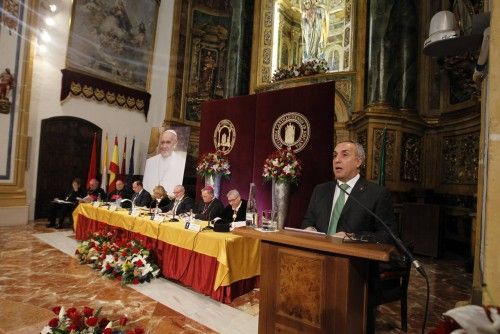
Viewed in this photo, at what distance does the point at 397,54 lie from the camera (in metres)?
6.70

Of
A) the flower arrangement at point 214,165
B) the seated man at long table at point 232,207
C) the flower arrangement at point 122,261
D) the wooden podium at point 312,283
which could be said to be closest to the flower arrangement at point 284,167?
the seated man at long table at point 232,207

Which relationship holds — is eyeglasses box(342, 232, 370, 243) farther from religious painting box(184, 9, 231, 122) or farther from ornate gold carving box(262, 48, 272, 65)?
religious painting box(184, 9, 231, 122)

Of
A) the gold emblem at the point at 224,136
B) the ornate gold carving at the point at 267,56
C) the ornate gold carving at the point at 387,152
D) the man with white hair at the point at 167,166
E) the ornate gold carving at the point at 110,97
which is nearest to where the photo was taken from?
the gold emblem at the point at 224,136

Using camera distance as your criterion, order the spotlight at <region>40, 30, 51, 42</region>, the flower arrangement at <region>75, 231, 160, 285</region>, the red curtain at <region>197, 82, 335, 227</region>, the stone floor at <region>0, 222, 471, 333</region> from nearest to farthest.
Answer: the stone floor at <region>0, 222, 471, 333</region> < the flower arrangement at <region>75, 231, 160, 285</region> < the red curtain at <region>197, 82, 335, 227</region> < the spotlight at <region>40, 30, 51, 42</region>

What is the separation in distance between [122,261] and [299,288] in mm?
3100

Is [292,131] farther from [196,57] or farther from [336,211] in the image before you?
[196,57]

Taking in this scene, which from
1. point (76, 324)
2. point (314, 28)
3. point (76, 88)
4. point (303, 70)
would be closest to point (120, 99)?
point (76, 88)

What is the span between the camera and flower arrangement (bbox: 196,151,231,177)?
6152 millimetres

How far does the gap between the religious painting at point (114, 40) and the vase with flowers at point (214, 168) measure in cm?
566

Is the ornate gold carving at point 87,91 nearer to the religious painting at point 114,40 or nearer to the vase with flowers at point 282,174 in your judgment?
the religious painting at point 114,40

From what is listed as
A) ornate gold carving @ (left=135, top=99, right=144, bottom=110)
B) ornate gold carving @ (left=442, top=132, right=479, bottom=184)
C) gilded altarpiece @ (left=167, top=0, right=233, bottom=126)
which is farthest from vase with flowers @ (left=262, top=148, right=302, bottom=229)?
ornate gold carving @ (left=135, top=99, right=144, bottom=110)

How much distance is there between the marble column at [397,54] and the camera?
663cm

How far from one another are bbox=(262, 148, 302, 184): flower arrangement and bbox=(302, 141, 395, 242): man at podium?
2187 millimetres

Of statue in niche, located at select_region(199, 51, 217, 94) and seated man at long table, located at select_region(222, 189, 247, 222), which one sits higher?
statue in niche, located at select_region(199, 51, 217, 94)
